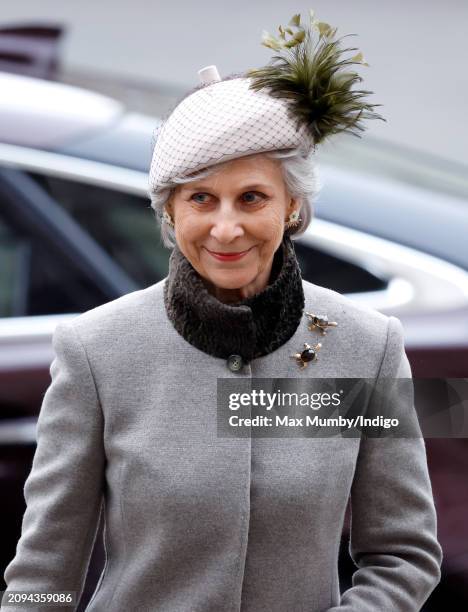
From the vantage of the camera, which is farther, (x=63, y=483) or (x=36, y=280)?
(x=36, y=280)

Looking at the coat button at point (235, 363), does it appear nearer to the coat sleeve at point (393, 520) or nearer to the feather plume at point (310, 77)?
the coat sleeve at point (393, 520)

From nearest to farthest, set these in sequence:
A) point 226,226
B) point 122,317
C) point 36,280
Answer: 1. point 226,226
2. point 122,317
3. point 36,280

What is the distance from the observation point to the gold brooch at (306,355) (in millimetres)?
2170

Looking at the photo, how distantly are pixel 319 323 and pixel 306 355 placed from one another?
71 mm

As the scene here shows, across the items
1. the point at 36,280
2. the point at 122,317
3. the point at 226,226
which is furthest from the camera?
the point at 36,280

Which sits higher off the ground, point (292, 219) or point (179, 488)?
point (292, 219)

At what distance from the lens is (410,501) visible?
7.21ft

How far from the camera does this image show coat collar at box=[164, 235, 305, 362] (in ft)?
6.90

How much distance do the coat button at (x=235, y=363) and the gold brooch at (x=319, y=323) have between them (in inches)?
5.8

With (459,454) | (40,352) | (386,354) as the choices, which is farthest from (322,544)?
(40,352)

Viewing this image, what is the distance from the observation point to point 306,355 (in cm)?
217

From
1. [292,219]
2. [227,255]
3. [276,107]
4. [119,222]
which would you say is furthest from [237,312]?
[119,222]

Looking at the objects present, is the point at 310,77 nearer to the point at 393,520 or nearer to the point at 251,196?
the point at 251,196

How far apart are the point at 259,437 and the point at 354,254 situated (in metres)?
1.14
